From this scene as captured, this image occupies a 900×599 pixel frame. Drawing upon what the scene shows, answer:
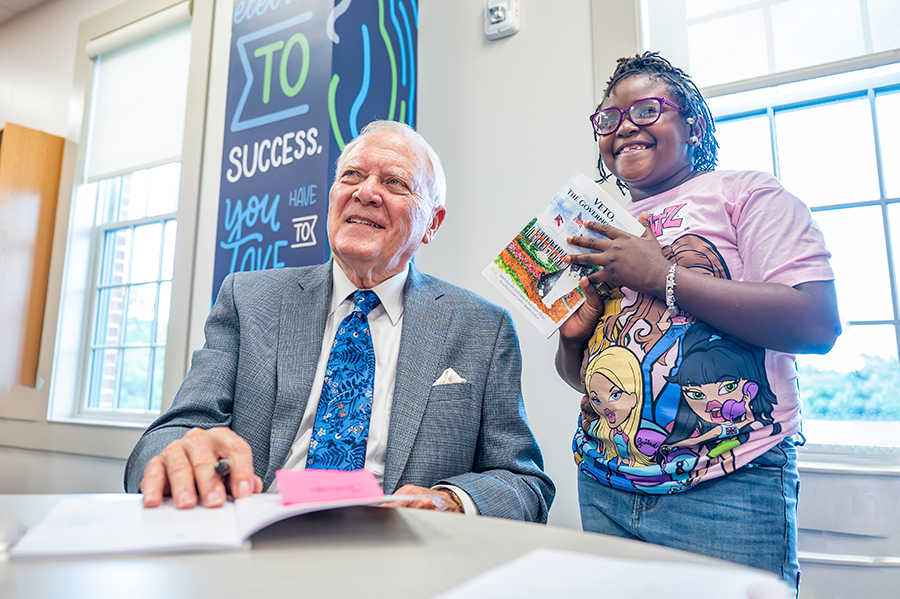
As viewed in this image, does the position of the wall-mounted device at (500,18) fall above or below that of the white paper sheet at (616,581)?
above

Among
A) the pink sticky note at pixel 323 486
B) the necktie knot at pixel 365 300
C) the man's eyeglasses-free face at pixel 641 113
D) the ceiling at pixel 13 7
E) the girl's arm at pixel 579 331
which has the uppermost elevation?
the ceiling at pixel 13 7

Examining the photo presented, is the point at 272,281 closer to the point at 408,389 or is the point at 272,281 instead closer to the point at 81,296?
the point at 408,389

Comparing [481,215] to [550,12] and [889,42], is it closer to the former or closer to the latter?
[550,12]

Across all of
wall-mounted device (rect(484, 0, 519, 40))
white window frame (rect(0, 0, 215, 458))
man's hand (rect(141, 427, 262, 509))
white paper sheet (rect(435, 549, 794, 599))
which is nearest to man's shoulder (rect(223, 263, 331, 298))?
man's hand (rect(141, 427, 262, 509))

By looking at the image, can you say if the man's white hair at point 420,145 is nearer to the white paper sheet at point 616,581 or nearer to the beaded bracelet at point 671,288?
the beaded bracelet at point 671,288

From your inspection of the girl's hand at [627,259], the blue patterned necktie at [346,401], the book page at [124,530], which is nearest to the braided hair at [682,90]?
the girl's hand at [627,259]

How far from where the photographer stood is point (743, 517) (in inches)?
35.6

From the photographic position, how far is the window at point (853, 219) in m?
1.70

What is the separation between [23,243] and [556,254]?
12.6 ft

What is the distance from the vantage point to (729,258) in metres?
1.01

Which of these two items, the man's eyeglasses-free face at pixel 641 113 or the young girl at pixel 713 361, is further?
the man's eyeglasses-free face at pixel 641 113

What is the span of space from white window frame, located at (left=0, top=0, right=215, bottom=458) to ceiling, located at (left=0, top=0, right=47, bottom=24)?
83 cm

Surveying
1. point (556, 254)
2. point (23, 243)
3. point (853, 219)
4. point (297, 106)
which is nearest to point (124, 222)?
point (23, 243)

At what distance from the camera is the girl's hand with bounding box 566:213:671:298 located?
982 mm
